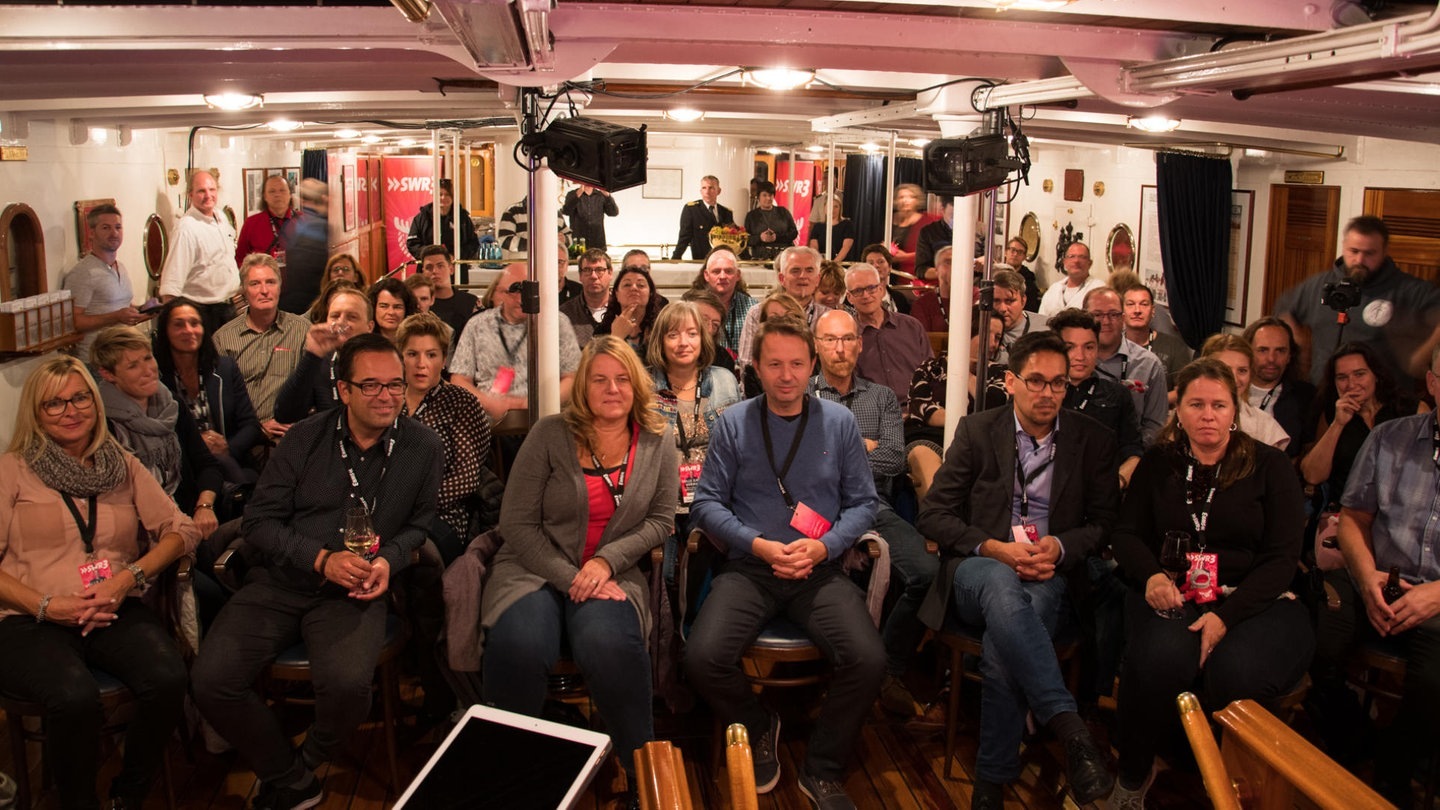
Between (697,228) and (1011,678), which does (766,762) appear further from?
(697,228)

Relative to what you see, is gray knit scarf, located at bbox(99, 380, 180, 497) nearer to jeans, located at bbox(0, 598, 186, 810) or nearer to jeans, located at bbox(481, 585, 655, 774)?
jeans, located at bbox(0, 598, 186, 810)

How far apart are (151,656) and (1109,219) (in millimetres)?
8687

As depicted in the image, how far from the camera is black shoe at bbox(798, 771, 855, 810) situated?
3.23 meters

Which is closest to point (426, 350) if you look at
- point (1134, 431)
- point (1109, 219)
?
point (1134, 431)

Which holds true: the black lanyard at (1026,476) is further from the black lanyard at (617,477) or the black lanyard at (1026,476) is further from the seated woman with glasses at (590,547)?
the black lanyard at (617,477)

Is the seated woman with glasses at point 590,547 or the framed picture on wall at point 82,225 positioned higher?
the framed picture on wall at point 82,225

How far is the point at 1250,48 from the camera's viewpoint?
2.89m

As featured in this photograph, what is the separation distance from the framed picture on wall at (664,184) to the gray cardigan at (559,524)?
932 cm

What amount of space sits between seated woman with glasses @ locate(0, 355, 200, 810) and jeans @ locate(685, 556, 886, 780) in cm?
145

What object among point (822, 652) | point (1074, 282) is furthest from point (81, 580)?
point (1074, 282)

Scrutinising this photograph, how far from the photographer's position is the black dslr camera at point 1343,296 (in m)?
5.36

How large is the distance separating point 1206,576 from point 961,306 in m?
1.61

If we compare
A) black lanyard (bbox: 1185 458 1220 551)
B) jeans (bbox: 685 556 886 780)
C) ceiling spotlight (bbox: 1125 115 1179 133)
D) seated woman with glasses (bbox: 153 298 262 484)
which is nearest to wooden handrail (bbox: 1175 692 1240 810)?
jeans (bbox: 685 556 886 780)

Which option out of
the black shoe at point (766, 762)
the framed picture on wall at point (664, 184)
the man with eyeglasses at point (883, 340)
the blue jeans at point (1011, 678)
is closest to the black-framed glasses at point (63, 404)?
the black shoe at point (766, 762)
